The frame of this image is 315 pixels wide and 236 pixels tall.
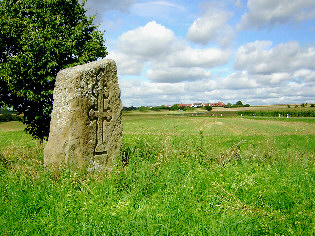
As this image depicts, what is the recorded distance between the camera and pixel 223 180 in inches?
282

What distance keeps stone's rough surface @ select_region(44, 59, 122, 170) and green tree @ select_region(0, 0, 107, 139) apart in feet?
13.7

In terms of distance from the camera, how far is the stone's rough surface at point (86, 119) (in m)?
7.95

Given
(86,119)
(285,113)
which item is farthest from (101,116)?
(285,113)

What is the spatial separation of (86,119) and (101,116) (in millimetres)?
548

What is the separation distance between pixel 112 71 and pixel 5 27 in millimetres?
7069

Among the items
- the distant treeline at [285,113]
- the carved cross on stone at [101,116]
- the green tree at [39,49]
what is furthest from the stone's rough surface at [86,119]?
the distant treeline at [285,113]

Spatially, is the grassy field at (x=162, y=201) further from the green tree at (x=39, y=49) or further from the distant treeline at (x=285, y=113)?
the distant treeline at (x=285, y=113)

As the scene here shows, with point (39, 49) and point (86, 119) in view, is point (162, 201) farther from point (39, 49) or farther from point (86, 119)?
point (39, 49)

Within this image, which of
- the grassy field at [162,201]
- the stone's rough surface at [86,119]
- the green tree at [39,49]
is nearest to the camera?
the grassy field at [162,201]

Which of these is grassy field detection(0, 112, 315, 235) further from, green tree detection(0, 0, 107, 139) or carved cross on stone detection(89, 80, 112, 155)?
green tree detection(0, 0, 107, 139)

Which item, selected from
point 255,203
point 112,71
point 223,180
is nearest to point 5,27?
point 112,71

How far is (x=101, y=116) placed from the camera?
28.0 ft

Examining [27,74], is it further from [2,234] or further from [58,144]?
[2,234]

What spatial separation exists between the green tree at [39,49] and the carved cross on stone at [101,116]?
4.40 metres
